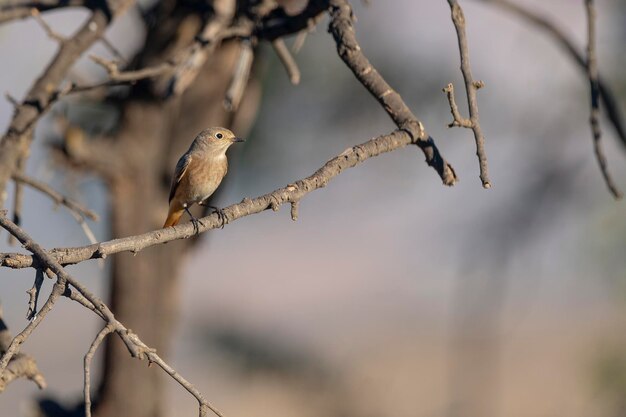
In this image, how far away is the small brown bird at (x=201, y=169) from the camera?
4773 millimetres

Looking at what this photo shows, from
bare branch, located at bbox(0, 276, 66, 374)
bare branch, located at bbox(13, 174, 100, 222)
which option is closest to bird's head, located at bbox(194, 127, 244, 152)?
bare branch, located at bbox(13, 174, 100, 222)

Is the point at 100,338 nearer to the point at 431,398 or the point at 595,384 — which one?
the point at 595,384

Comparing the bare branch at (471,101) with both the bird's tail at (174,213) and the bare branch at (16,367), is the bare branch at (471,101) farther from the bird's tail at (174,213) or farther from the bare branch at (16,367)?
the bird's tail at (174,213)

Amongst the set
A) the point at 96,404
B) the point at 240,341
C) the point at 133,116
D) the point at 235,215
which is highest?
the point at 240,341

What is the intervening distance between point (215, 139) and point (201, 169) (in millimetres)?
212

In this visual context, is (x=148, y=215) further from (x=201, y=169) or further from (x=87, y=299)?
(x=87, y=299)

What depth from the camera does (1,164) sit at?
13.5ft

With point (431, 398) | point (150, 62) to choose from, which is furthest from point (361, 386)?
point (150, 62)

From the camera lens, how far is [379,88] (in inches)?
136

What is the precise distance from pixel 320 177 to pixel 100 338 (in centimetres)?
94

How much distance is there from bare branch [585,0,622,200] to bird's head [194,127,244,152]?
5.68 feet

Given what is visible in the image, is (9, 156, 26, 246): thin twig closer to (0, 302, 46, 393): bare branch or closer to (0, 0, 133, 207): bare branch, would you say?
(0, 0, 133, 207): bare branch

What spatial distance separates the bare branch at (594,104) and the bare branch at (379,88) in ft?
2.80

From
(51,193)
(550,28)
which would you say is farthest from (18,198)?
(550,28)
